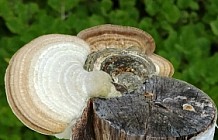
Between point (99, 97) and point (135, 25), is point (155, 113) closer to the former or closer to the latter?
point (99, 97)

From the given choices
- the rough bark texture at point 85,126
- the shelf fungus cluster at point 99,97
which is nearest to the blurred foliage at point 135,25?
the shelf fungus cluster at point 99,97

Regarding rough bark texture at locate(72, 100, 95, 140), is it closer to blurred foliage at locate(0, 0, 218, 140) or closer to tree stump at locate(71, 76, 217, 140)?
tree stump at locate(71, 76, 217, 140)

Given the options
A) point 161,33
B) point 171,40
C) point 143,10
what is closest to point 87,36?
point 171,40

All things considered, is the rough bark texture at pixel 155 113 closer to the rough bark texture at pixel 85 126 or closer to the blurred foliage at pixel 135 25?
the rough bark texture at pixel 85 126

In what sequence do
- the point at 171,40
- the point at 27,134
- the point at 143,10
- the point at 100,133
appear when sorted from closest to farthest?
the point at 100,133, the point at 27,134, the point at 171,40, the point at 143,10

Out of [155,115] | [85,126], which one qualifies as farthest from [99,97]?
[155,115]

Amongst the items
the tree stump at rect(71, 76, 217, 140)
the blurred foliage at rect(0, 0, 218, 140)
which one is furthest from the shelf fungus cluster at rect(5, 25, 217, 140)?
the blurred foliage at rect(0, 0, 218, 140)

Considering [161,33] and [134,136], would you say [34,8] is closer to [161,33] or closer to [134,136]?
[161,33]
